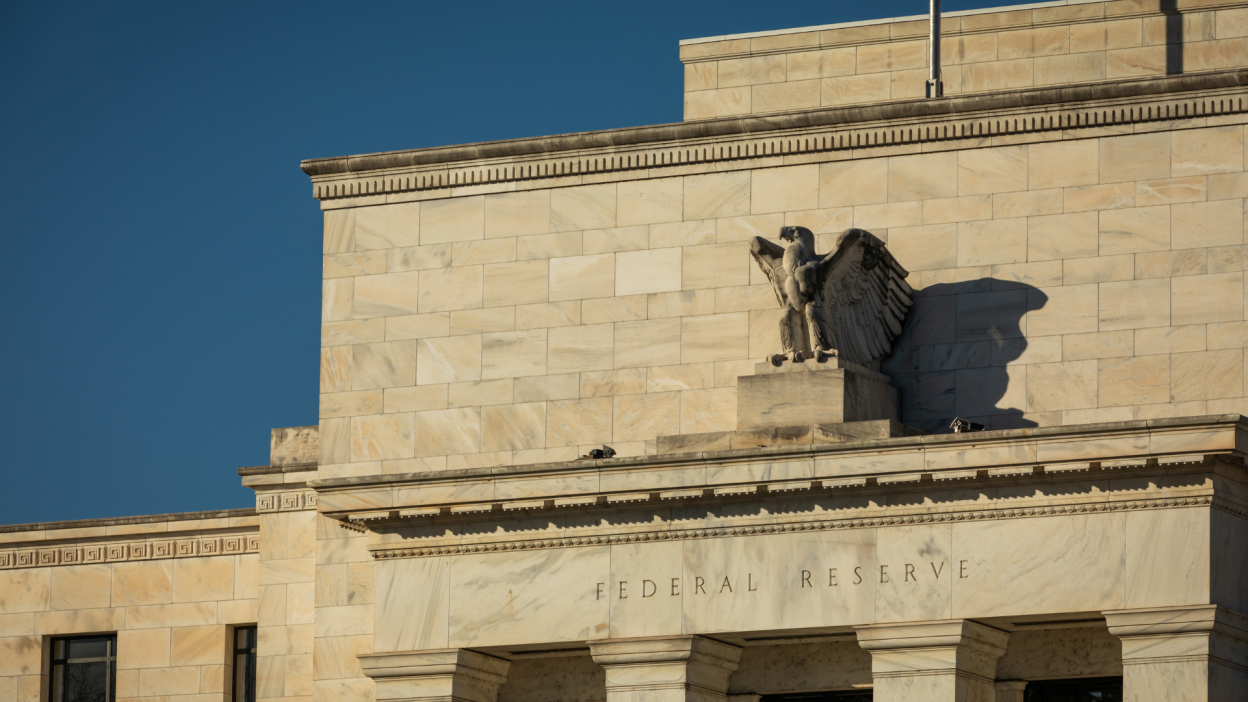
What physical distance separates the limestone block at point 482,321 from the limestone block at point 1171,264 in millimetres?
9446

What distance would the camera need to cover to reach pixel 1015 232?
32969 mm

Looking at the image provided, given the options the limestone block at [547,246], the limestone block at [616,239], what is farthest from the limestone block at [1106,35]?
the limestone block at [547,246]

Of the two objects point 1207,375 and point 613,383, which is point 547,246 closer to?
point 613,383

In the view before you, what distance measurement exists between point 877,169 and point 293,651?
11748mm

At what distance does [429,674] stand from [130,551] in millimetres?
8354

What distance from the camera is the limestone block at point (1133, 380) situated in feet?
104

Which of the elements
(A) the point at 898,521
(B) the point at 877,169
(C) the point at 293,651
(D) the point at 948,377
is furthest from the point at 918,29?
(C) the point at 293,651

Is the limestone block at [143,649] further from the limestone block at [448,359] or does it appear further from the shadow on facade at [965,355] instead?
the shadow on facade at [965,355]

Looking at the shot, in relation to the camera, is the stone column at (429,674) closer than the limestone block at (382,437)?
Yes

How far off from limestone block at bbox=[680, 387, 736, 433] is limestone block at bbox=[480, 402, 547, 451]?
2.23 m

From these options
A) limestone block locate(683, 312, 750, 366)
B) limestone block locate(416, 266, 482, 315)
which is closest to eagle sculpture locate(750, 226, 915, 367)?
limestone block locate(683, 312, 750, 366)

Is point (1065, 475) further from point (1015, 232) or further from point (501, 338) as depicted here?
point (501, 338)

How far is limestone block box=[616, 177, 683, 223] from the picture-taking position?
34938mm

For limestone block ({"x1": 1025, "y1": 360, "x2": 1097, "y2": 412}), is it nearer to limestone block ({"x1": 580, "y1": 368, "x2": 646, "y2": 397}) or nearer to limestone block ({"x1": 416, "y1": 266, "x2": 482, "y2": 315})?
limestone block ({"x1": 580, "y1": 368, "x2": 646, "y2": 397})
